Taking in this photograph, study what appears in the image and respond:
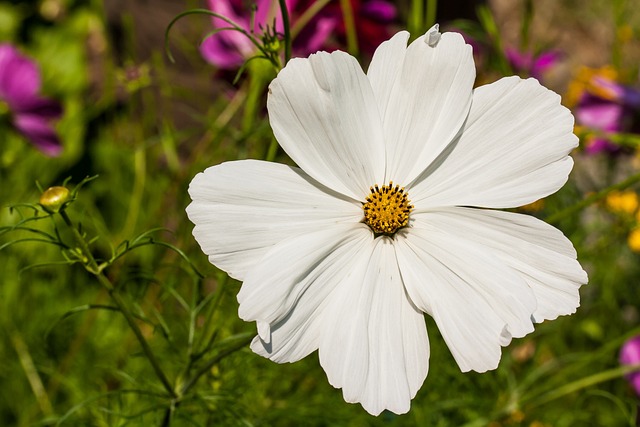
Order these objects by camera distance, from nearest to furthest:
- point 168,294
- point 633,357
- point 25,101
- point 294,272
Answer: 1. point 294,272
2. point 168,294
3. point 633,357
4. point 25,101

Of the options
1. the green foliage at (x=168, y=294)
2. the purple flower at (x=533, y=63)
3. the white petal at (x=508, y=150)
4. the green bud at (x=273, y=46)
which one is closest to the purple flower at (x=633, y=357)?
the green foliage at (x=168, y=294)

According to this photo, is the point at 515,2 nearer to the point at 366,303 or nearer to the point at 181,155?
the point at 181,155

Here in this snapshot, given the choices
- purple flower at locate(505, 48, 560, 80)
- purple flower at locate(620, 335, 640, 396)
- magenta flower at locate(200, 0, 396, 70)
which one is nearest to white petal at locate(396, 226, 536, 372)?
magenta flower at locate(200, 0, 396, 70)

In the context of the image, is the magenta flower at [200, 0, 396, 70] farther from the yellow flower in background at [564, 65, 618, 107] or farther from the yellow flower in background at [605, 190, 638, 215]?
the yellow flower in background at [605, 190, 638, 215]

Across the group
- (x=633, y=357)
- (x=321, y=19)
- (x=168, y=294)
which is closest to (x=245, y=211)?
(x=168, y=294)

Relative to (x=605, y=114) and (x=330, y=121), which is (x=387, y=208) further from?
(x=605, y=114)
